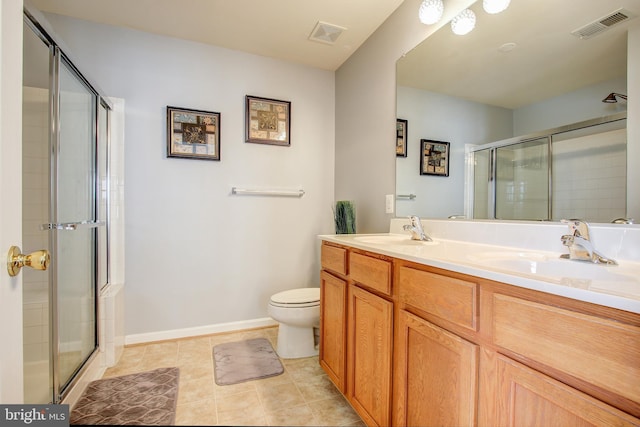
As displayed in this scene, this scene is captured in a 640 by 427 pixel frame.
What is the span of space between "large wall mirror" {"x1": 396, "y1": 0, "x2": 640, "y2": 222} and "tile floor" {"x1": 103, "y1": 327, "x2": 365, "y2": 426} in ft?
3.87

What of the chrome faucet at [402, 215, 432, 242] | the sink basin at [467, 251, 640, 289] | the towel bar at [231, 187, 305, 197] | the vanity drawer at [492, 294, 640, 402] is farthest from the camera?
the towel bar at [231, 187, 305, 197]

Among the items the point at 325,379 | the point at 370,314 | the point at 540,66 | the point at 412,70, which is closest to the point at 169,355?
the point at 325,379

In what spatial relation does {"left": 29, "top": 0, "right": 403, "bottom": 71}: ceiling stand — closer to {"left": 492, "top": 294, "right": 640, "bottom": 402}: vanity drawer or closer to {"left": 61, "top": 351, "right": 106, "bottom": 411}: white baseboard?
{"left": 492, "top": 294, "right": 640, "bottom": 402}: vanity drawer

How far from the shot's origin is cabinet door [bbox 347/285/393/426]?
1.14m

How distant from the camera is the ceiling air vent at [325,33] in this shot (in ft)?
6.88

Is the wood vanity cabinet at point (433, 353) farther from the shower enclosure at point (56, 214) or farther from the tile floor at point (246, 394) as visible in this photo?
the shower enclosure at point (56, 214)

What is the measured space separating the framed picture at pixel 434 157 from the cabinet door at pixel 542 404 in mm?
1120

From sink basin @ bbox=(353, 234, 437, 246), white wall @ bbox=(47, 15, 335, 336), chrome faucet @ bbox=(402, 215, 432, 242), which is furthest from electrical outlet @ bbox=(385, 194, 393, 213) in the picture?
white wall @ bbox=(47, 15, 335, 336)

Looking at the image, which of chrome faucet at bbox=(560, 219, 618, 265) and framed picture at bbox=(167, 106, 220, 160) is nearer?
chrome faucet at bbox=(560, 219, 618, 265)

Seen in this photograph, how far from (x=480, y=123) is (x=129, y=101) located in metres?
2.34

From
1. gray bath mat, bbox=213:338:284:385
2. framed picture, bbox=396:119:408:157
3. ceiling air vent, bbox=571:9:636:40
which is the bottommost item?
gray bath mat, bbox=213:338:284:385

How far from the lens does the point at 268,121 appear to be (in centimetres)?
252

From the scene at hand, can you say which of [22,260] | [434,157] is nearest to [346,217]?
[434,157]

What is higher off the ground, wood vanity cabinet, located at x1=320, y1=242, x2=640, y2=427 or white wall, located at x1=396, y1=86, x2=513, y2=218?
white wall, located at x1=396, y1=86, x2=513, y2=218
